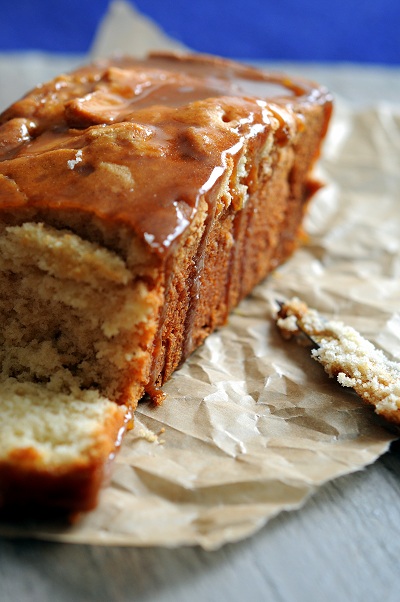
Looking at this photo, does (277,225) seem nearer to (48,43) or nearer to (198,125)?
(198,125)

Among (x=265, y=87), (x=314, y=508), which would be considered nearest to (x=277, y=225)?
(x=265, y=87)

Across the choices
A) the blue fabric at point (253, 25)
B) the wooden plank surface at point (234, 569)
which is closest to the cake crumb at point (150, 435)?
the wooden plank surface at point (234, 569)

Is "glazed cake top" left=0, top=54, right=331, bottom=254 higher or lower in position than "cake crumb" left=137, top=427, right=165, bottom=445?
higher

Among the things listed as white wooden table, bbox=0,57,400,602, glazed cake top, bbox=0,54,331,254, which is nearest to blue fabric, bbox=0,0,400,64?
glazed cake top, bbox=0,54,331,254

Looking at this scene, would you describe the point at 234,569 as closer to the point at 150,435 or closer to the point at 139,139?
the point at 150,435

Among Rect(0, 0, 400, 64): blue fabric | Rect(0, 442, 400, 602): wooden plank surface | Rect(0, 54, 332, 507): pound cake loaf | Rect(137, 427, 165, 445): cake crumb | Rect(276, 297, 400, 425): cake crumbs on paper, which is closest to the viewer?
Rect(0, 442, 400, 602): wooden plank surface

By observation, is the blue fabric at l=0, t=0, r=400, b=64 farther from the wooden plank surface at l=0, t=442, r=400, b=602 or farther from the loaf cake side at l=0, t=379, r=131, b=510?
the wooden plank surface at l=0, t=442, r=400, b=602
